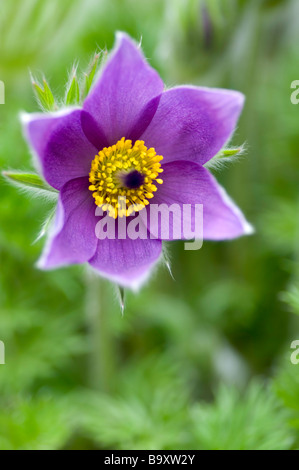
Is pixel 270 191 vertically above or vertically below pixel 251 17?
below

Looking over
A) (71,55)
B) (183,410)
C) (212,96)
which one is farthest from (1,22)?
(183,410)

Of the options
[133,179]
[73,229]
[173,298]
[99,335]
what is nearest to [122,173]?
[133,179]

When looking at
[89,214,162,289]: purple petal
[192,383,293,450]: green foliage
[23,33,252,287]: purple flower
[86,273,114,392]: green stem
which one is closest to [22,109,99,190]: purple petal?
[23,33,252,287]: purple flower

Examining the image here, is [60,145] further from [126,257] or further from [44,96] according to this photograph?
[126,257]

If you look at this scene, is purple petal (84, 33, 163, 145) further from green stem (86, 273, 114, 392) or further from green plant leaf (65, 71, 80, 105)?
green stem (86, 273, 114, 392)

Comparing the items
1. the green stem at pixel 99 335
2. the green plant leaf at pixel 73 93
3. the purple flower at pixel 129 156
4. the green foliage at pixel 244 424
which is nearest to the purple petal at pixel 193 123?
the purple flower at pixel 129 156

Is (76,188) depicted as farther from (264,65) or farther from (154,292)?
(264,65)

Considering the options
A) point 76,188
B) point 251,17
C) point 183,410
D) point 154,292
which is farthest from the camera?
point 154,292

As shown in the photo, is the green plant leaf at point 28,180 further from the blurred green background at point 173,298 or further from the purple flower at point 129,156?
the blurred green background at point 173,298

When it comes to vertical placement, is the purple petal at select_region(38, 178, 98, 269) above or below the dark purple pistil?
below
